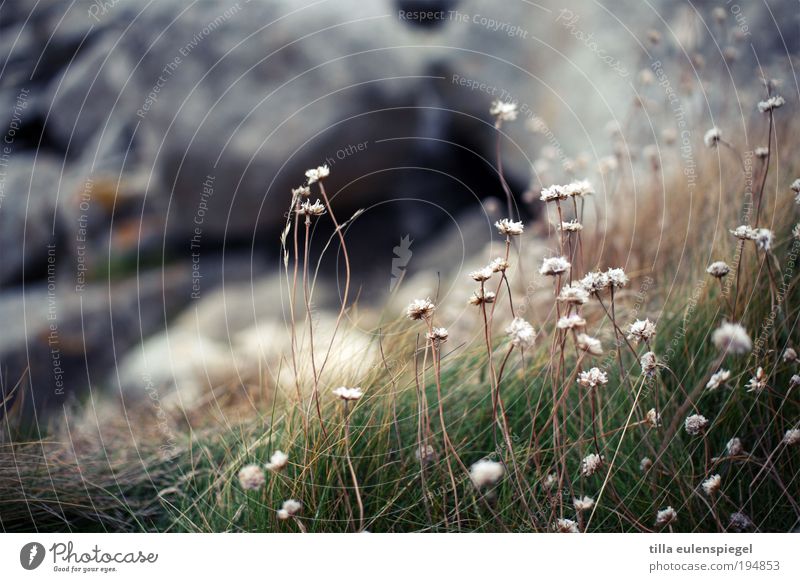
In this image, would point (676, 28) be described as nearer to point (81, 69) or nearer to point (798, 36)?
point (798, 36)

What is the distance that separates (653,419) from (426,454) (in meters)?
0.47

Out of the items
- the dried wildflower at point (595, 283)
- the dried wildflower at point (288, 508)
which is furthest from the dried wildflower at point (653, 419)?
the dried wildflower at point (288, 508)

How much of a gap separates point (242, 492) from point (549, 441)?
26.7 inches

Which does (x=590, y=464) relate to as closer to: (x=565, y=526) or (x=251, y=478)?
(x=565, y=526)

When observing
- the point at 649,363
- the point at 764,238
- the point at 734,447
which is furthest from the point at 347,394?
the point at 764,238

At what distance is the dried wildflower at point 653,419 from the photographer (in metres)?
1.33

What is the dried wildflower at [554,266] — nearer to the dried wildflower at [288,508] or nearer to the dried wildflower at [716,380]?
the dried wildflower at [716,380]

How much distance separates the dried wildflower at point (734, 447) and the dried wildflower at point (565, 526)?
359mm

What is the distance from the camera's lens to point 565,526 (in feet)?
4.67

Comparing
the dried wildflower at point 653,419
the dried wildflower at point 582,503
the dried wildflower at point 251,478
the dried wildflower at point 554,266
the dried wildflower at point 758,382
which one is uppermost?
the dried wildflower at point 554,266

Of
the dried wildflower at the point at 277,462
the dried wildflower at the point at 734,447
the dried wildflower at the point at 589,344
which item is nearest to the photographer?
the dried wildflower at the point at 589,344

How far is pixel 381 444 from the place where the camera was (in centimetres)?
145

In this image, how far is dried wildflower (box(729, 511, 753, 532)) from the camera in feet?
4.77

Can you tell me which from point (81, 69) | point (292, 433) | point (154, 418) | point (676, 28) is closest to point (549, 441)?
point (292, 433)
